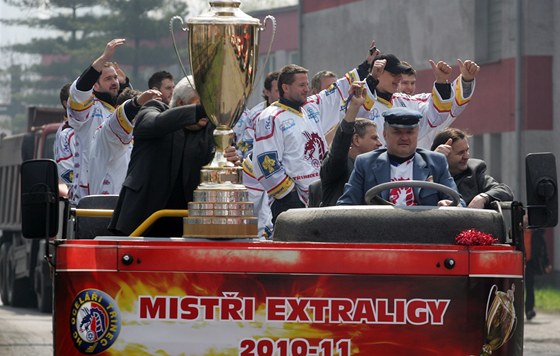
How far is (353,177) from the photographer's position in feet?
28.1

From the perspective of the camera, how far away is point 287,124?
13.0 meters

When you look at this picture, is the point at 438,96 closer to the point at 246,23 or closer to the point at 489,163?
the point at 246,23

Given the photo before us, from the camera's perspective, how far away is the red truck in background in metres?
22.7

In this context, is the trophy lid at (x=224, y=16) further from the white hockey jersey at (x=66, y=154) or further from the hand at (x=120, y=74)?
the white hockey jersey at (x=66, y=154)

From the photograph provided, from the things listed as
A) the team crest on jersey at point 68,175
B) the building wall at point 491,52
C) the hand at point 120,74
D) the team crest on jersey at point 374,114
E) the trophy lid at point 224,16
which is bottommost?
the team crest on jersey at point 68,175

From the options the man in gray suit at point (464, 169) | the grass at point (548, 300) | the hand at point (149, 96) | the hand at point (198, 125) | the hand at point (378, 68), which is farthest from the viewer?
the grass at point (548, 300)

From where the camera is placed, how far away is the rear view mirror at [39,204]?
750 cm

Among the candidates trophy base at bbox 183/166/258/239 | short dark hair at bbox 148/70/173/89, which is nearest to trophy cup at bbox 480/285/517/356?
trophy base at bbox 183/166/258/239

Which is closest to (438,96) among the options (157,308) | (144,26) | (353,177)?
(353,177)

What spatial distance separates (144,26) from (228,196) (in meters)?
64.2

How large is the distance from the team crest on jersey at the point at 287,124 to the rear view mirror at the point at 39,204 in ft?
17.9

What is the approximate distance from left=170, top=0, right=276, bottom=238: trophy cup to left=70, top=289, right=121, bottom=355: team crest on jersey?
2.05 ft

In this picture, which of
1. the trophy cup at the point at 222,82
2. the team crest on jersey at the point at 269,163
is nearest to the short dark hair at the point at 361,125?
the team crest on jersey at the point at 269,163

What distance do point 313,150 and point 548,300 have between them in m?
15.5
